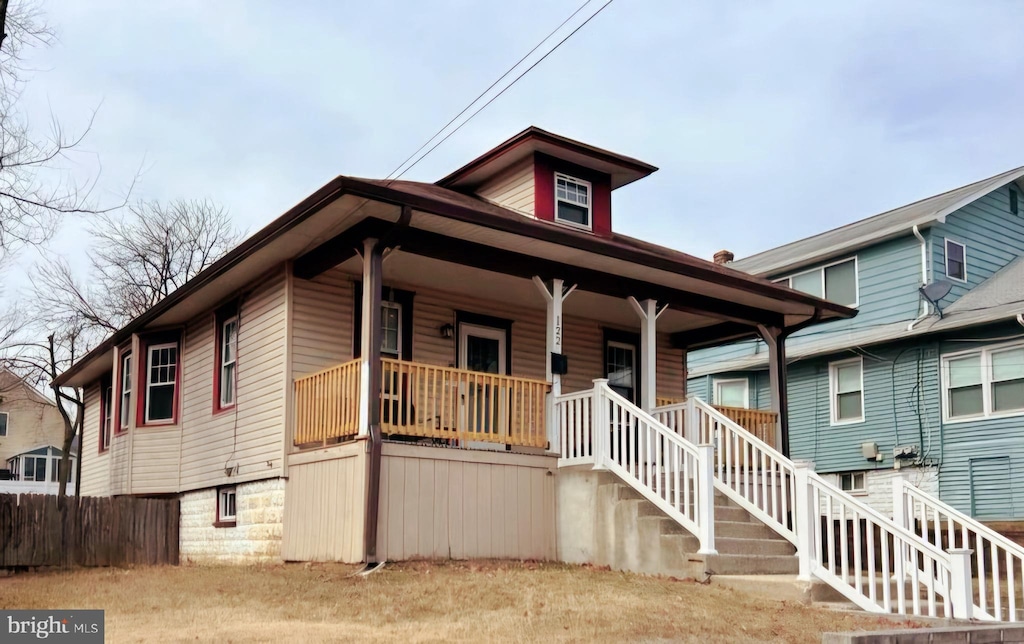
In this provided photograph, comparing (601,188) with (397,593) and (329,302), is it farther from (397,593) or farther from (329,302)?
(397,593)

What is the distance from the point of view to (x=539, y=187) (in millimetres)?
15930

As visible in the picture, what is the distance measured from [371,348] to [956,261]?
15.2 metres

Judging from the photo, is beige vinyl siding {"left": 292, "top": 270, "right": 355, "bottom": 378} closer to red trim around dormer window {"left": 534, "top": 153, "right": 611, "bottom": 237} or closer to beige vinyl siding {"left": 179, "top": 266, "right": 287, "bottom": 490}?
beige vinyl siding {"left": 179, "top": 266, "right": 287, "bottom": 490}

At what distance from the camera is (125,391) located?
18.7 meters

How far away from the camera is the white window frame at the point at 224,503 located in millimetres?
14417

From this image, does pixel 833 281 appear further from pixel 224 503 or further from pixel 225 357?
pixel 224 503

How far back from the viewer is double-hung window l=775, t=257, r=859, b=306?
2281cm

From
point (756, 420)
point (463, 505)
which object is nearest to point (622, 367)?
point (756, 420)

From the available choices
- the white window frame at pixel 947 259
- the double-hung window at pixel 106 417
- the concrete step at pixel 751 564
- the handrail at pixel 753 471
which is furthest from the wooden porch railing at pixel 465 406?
the white window frame at pixel 947 259

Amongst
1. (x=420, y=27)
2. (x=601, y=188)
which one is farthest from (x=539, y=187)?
(x=420, y=27)

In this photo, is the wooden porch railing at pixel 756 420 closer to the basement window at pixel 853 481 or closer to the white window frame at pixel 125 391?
the basement window at pixel 853 481

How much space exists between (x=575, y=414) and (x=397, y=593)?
5.05m

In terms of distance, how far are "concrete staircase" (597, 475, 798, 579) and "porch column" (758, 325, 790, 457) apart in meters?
4.12

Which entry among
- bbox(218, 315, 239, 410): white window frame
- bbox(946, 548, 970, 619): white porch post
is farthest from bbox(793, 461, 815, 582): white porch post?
bbox(218, 315, 239, 410): white window frame
